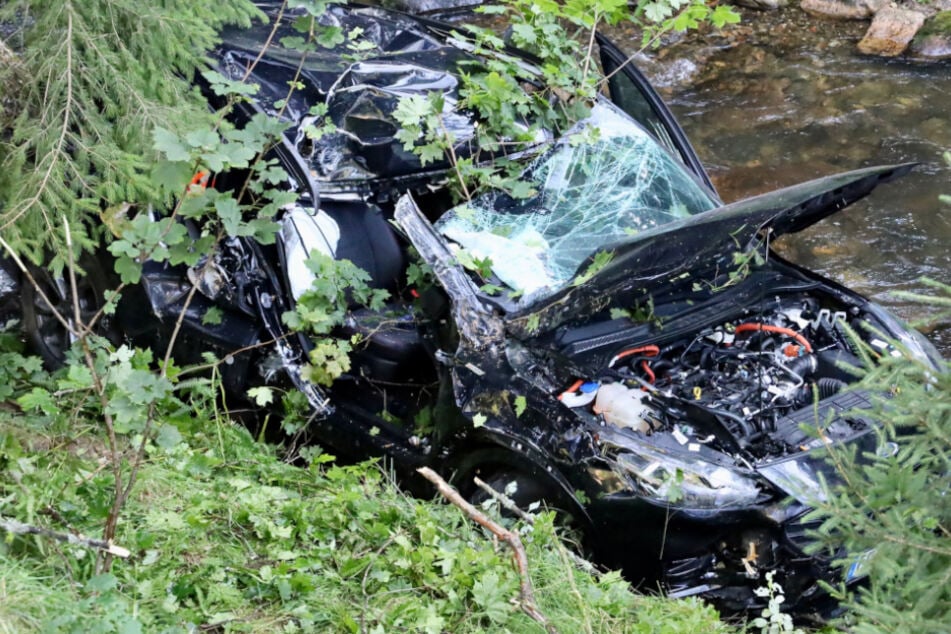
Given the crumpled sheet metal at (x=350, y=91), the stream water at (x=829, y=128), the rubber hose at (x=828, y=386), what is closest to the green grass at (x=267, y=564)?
the rubber hose at (x=828, y=386)

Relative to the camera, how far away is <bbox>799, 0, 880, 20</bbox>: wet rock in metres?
11.1

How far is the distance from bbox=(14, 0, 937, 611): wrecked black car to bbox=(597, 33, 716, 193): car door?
0.91 ft

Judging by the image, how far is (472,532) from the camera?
3963 millimetres

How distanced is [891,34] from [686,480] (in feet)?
28.4

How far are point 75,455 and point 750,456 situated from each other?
2.78m

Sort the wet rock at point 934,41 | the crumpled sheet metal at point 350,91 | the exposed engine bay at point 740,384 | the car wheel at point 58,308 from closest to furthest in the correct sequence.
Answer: the exposed engine bay at point 740,384 < the crumpled sheet metal at point 350,91 < the car wheel at point 58,308 < the wet rock at point 934,41

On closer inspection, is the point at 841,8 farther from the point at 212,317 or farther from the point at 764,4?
the point at 212,317

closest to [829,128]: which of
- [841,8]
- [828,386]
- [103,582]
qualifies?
[841,8]

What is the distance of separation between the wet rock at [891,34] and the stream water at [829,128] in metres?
0.19

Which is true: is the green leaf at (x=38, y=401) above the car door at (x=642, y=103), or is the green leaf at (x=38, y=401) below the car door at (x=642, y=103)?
below

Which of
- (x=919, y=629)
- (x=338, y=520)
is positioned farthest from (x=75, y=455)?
(x=919, y=629)

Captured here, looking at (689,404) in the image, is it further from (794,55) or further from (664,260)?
(794,55)

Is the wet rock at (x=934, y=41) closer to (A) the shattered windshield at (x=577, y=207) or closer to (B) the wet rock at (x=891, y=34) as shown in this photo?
(B) the wet rock at (x=891, y=34)

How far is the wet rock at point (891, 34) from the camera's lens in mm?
10578
